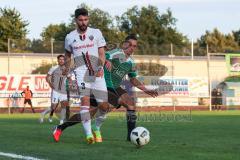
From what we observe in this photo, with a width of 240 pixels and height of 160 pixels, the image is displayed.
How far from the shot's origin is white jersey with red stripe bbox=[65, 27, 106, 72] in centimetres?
934

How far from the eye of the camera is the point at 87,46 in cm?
937

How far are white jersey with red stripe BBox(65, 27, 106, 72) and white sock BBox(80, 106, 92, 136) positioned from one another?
71 centimetres

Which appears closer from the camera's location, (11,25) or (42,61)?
(42,61)

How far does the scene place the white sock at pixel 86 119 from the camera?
30.0 ft

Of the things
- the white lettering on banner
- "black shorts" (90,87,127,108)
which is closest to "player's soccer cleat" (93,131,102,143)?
"black shorts" (90,87,127,108)

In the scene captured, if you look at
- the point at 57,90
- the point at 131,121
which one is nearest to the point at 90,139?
the point at 131,121

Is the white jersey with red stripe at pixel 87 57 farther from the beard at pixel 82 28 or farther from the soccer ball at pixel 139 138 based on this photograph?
the soccer ball at pixel 139 138

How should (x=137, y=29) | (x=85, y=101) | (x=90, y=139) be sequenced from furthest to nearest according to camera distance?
(x=137, y=29), (x=85, y=101), (x=90, y=139)

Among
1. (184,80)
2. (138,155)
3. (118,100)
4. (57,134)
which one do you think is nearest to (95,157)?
(138,155)

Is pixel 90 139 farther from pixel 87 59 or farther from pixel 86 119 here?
pixel 87 59

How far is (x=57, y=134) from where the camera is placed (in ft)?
32.1

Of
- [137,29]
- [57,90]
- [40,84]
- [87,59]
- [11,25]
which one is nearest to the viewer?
[87,59]

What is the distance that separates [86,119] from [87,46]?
48.5 inches

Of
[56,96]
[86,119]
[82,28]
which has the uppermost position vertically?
[82,28]
